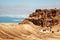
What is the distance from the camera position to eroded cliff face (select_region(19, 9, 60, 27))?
10425 centimetres

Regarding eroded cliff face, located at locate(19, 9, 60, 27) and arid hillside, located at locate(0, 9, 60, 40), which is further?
eroded cliff face, located at locate(19, 9, 60, 27)

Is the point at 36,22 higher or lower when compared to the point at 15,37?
higher

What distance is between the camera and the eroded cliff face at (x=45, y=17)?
342 feet

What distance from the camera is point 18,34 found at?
189 feet

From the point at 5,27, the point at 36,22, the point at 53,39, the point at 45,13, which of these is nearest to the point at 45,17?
the point at 45,13

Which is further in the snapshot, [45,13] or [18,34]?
[45,13]

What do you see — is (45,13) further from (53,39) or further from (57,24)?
(53,39)

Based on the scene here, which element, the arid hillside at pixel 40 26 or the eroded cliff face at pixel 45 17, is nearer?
the arid hillside at pixel 40 26

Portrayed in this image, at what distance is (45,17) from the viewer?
114m

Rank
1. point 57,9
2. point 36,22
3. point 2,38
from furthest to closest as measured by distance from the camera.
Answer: point 57,9, point 36,22, point 2,38

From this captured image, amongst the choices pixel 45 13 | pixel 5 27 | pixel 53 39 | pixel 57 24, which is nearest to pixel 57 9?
pixel 45 13

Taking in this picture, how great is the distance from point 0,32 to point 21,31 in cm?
1077

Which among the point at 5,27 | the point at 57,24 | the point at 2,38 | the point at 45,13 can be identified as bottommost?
the point at 2,38

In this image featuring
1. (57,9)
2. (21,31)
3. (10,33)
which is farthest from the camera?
(57,9)
